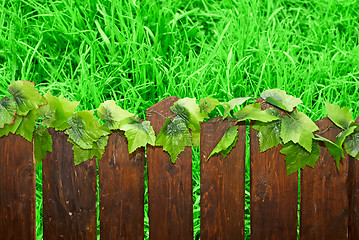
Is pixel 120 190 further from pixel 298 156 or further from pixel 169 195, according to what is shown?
pixel 298 156

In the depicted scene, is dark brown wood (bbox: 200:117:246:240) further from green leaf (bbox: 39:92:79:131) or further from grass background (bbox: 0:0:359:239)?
green leaf (bbox: 39:92:79:131)

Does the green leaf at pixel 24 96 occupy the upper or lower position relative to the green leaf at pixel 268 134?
upper

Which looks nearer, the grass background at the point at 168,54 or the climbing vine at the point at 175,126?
the climbing vine at the point at 175,126

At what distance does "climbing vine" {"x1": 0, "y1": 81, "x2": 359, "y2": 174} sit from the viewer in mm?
1835

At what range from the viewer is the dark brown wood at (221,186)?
1.89 m

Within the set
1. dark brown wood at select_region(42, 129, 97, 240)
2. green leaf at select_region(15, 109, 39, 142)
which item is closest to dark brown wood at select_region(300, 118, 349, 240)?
dark brown wood at select_region(42, 129, 97, 240)

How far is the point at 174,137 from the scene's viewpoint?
187 cm

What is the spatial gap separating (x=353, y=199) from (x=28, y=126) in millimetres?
1483

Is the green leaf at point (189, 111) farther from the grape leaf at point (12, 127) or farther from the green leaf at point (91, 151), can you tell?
the grape leaf at point (12, 127)

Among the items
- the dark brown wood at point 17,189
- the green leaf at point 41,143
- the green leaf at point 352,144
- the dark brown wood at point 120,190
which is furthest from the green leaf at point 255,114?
the dark brown wood at point 17,189

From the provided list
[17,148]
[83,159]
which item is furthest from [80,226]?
[17,148]

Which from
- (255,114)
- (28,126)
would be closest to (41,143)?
(28,126)

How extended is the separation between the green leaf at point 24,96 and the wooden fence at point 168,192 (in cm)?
14

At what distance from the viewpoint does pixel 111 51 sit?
257 centimetres
